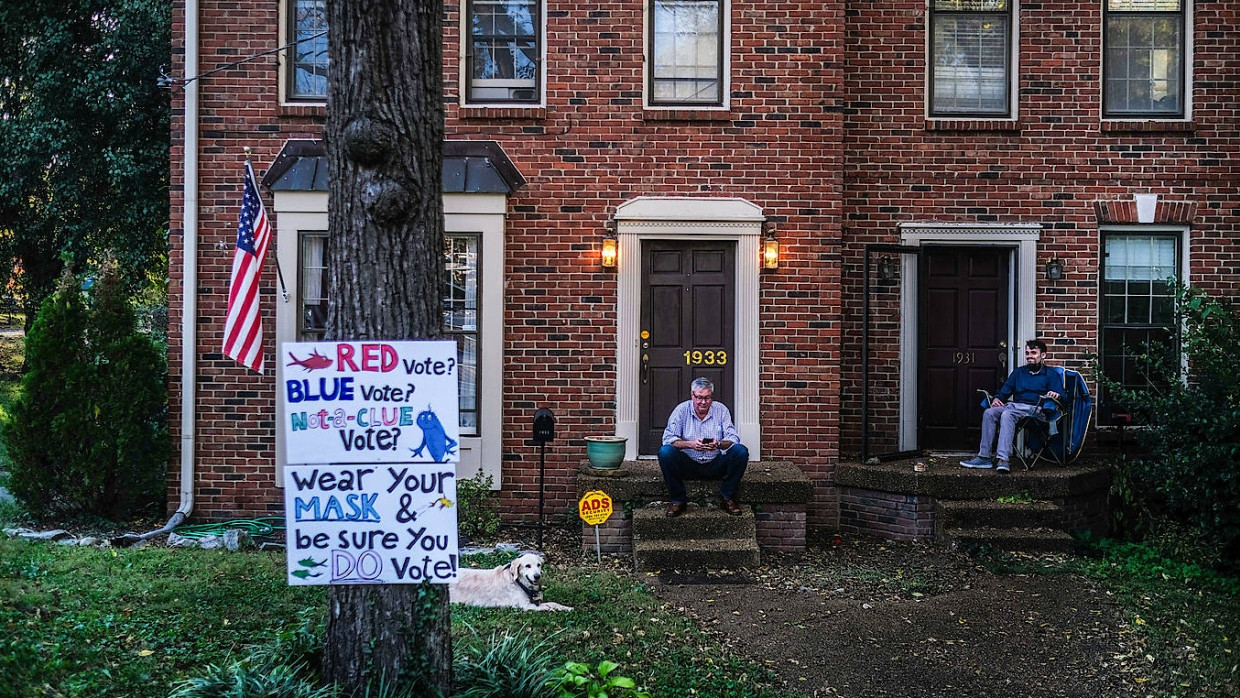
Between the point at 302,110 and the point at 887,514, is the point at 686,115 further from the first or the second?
the point at 887,514

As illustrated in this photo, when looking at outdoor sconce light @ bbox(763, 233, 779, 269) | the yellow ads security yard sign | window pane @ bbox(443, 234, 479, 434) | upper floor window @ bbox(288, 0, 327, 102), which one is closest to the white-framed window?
outdoor sconce light @ bbox(763, 233, 779, 269)

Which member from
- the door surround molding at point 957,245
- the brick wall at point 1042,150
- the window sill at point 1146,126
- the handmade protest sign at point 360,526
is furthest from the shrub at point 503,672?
the window sill at point 1146,126

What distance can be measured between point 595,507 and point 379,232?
3867mm

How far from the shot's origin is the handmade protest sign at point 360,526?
13.4 feet

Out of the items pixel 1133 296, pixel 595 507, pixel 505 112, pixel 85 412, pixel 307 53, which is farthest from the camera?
pixel 1133 296

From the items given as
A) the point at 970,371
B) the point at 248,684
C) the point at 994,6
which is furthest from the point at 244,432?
the point at 994,6

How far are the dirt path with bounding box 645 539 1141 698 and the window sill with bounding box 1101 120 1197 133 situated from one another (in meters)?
4.50

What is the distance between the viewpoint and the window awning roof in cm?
880

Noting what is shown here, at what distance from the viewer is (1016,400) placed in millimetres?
9086

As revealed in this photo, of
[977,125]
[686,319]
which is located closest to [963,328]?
[977,125]

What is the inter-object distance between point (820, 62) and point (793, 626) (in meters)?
5.34

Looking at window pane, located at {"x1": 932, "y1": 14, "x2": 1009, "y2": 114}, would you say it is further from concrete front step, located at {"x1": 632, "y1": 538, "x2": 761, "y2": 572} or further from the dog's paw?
the dog's paw

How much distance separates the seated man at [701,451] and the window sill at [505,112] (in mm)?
2987

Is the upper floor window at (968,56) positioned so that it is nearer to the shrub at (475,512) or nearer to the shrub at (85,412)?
the shrub at (475,512)
